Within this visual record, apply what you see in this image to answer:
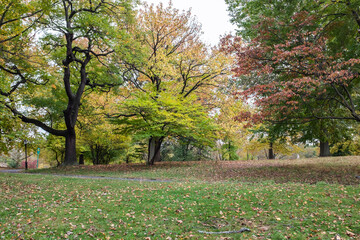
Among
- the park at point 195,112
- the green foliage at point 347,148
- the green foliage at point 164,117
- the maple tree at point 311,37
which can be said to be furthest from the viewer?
the green foliage at point 347,148

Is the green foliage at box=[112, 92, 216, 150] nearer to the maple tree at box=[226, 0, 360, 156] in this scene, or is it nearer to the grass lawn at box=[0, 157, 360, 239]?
the maple tree at box=[226, 0, 360, 156]

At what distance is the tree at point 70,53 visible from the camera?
13768 millimetres

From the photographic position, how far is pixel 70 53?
15.9m

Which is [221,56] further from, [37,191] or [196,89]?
[37,191]

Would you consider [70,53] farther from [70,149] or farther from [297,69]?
[297,69]

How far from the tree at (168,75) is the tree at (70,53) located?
180 cm

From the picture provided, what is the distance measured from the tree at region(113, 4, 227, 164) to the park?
108 mm

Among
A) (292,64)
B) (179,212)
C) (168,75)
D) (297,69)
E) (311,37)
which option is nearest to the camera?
(179,212)

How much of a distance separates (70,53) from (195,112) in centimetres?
943

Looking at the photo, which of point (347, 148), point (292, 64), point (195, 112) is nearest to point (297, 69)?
point (292, 64)

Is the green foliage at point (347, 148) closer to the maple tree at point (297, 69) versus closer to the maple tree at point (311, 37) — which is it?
the maple tree at point (297, 69)

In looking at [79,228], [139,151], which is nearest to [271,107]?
[79,228]

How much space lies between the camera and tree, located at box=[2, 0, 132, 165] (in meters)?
13.8

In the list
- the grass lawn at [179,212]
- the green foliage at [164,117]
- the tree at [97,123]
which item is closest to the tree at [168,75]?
the green foliage at [164,117]
